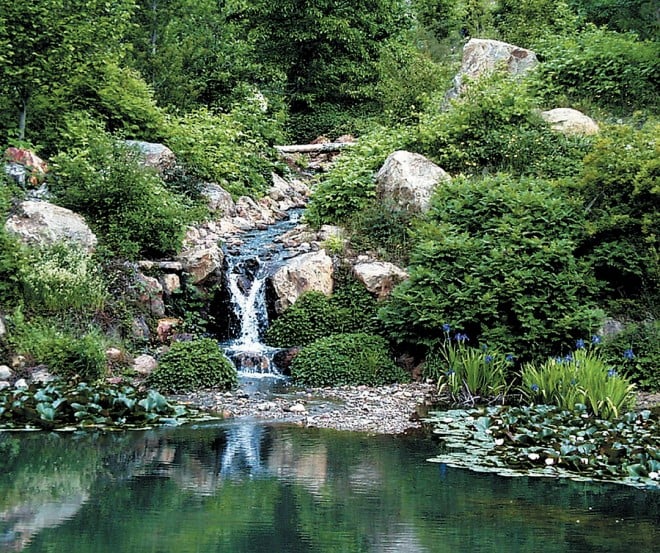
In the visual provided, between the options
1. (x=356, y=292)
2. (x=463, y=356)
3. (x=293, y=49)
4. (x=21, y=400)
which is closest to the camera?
(x=21, y=400)

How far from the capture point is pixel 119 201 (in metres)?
11.0

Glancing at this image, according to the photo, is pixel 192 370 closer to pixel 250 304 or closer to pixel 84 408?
pixel 84 408

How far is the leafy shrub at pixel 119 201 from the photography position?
1087 cm

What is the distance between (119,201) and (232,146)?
4128 mm

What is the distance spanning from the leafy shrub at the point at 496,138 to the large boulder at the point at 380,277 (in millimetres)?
2601

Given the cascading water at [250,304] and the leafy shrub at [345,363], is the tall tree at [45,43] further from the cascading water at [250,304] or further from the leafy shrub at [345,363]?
the leafy shrub at [345,363]

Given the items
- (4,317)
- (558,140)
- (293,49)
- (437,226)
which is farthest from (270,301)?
(293,49)

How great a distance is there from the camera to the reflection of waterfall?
5.68 meters

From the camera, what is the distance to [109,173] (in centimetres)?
1108

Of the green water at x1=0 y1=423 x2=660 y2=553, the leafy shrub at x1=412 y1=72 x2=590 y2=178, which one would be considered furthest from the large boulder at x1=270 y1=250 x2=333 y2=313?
the green water at x1=0 y1=423 x2=660 y2=553

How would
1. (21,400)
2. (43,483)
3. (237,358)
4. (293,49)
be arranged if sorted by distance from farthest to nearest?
(293,49)
(237,358)
(21,400)
(43,483)

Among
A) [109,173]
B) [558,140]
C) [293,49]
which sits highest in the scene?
[293,49]

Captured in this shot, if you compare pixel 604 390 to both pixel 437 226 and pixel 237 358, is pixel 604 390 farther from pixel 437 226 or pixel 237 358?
pixel 237 358

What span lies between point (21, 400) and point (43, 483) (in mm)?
2122
